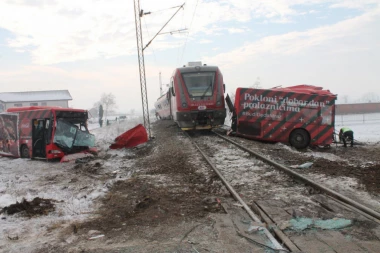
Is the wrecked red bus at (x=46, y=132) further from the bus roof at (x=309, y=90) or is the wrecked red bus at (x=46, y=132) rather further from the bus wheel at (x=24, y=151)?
the bus roof at (x=309, y=90)

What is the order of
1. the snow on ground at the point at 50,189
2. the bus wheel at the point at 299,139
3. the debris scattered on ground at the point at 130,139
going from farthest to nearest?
→ the debris scattered on ground at the point at 130,139, the bus wheel at the point at 299,139, the snow on ground at the point at 50,189


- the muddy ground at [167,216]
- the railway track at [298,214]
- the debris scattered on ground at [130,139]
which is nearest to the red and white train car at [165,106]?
the debris scattered on ground at [130,139]

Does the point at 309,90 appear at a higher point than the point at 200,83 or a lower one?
lower

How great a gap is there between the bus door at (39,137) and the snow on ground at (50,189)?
543 millimetres

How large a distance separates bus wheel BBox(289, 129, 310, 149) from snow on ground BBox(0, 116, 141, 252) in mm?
6354

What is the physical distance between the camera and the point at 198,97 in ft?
51.2

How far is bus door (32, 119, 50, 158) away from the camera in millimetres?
12117

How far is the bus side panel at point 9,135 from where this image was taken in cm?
1342

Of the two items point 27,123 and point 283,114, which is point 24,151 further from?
point 283,114

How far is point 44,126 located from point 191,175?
Answer: 7.60m

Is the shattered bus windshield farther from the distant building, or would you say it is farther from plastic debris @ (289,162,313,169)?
the distant building

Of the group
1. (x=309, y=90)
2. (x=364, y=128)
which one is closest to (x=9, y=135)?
(x=309, y=90)

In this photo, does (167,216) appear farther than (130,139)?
No

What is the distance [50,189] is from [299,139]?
915 cm
